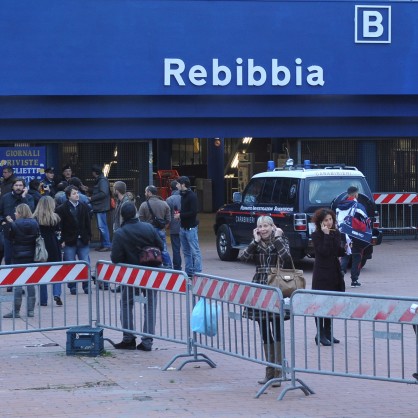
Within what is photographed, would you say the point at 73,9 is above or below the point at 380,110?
above

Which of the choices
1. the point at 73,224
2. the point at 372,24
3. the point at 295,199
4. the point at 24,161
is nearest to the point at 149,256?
the point at 73,224

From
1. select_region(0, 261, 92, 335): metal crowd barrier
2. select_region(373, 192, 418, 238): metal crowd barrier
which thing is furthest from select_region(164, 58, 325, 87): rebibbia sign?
select_region(0, 261, 92, 335): metal crowd barrier

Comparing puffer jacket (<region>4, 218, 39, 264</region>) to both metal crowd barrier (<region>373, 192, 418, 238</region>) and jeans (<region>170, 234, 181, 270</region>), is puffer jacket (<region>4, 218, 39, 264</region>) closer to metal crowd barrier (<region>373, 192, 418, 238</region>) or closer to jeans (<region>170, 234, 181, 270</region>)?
jeans (<region>170, 234, 181, 270</region>)

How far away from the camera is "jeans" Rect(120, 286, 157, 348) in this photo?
11.4 meters

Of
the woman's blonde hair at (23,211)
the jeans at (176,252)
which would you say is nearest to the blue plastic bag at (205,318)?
the woman's blonde hair at (23,211)

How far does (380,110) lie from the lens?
24234mm

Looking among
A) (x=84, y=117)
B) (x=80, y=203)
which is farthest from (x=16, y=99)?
(x=80, y=203)

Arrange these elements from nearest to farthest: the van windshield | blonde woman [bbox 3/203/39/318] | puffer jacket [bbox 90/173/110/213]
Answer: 1. blonde woman [bbox 3/203/39/318]
2. the van windshield
3. puffer jacket [bbox 90/173/110/213]

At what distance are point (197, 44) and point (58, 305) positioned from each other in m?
10.0

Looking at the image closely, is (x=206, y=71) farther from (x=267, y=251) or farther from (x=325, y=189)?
(x=267, y=251)

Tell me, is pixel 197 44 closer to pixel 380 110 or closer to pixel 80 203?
pixel 380 110

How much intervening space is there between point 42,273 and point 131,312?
115 cm

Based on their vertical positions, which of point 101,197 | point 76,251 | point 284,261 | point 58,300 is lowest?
point 58,300

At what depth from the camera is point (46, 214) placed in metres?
14.8
